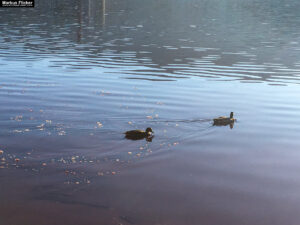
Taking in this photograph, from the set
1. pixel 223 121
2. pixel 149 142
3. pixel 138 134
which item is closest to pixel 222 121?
pixel 223 121

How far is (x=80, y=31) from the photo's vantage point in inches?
2212

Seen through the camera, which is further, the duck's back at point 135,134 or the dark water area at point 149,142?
the duck's back at point 135,134

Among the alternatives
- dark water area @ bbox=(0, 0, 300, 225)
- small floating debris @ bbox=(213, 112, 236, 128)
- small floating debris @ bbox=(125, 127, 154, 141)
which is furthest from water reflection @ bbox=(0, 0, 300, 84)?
small floating debris @ bbox=(125, 127, 154, 141)

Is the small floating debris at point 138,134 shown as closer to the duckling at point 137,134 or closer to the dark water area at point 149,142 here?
the duckling at point 137,134

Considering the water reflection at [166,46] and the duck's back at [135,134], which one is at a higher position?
the water reflection at [166,46]

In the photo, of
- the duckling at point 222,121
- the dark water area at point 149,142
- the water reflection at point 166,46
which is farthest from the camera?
the water reflection at point 166,46

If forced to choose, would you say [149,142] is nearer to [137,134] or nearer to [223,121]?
[137,134]

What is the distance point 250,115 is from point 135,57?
62.1 feet

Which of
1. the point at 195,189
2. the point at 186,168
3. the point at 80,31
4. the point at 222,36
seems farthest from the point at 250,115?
the point at 80,31

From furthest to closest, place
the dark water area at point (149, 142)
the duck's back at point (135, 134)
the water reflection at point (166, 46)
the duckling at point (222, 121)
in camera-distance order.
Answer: the water reflection at point (166, 46) < the duckling at point (222, 121) < the duck's back at point (135, 134) < the dark water area at point (149, 142)

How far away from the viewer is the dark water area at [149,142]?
11109 millimetres

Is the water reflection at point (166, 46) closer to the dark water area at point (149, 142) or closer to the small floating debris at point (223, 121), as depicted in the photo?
the dark water area at point (149, 142)

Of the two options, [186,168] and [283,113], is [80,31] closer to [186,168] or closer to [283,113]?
[283,113]

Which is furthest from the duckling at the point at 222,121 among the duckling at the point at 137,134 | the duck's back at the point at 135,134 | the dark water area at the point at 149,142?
the duck's back at the point at 135,134
